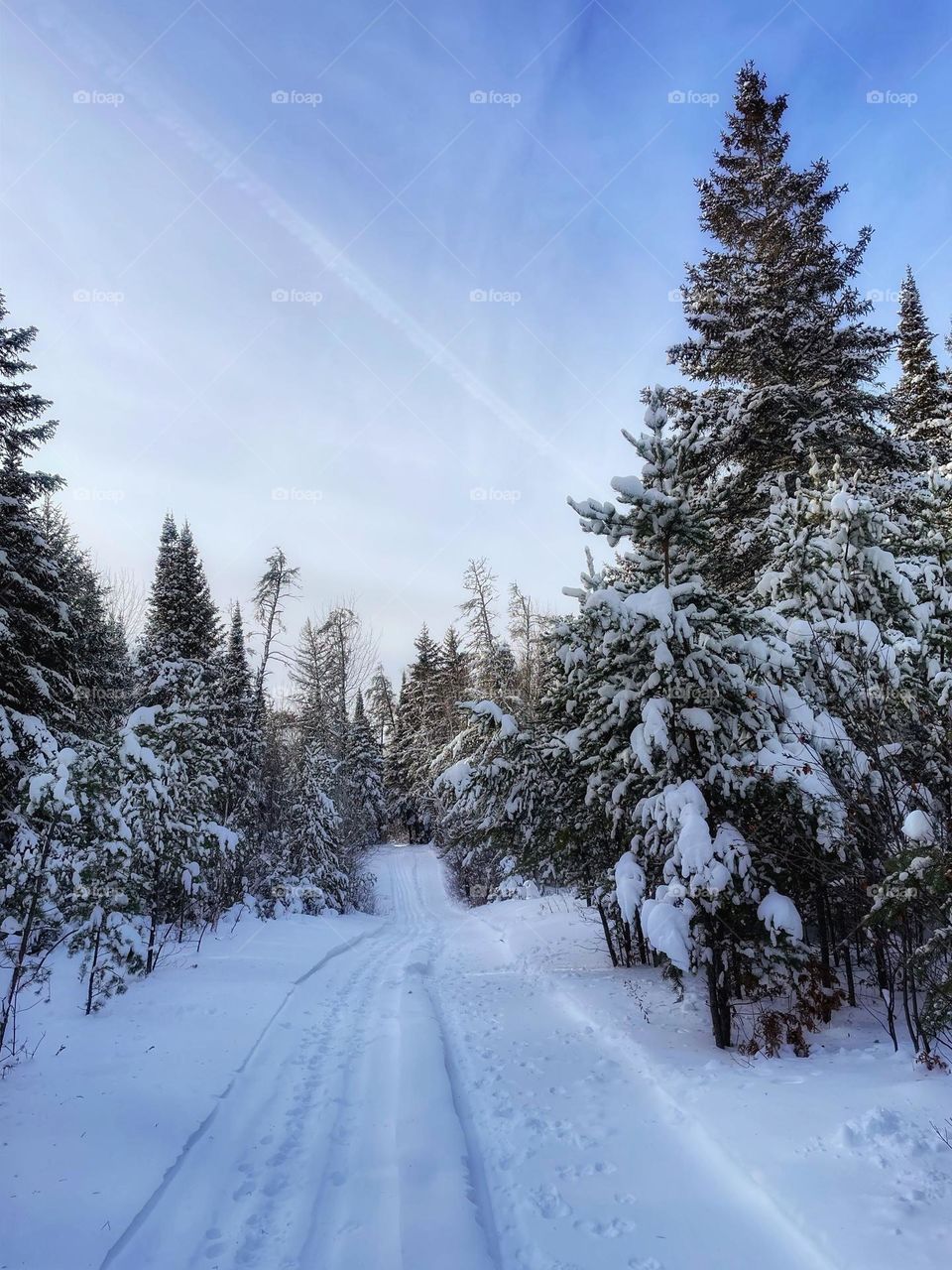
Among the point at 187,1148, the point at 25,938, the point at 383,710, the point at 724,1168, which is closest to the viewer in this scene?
the point at 724,1168

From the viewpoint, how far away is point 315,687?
32562 millimetres

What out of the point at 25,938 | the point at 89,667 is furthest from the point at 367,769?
the point at 25,938

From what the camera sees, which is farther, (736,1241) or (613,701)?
(613,701)

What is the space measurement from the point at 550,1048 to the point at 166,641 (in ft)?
60.9

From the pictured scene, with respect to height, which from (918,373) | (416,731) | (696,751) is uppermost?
(918,373)

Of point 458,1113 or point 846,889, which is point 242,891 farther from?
point 846,889

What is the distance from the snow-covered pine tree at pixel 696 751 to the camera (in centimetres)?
554

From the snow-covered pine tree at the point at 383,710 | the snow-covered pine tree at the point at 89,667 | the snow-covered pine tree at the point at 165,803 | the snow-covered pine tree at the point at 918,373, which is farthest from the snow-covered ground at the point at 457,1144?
the snow-covered pine tree at the point at 383,710

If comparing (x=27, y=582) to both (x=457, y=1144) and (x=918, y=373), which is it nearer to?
(x=457, y=1144)

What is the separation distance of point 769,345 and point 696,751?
8.88m

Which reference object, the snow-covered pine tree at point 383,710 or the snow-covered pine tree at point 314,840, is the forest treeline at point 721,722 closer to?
the snow-covered pine tree at point 314,840

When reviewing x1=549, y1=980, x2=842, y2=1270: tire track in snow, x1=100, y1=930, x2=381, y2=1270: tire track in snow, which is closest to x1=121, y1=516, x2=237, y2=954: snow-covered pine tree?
x1=100, y1=930, x2=381, y2=1270: tire track in snow

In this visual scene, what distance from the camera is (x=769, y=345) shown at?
1134 centimetres

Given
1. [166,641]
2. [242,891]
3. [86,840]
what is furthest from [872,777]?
[166,641]
